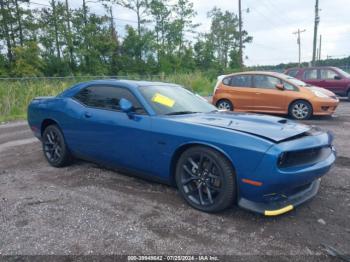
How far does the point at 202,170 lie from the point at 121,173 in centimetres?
170

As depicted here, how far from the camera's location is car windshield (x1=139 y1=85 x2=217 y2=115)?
12.4ft

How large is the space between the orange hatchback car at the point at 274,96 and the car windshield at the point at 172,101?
18.1 feet

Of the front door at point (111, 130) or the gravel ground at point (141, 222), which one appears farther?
the front door at point (111, 130)

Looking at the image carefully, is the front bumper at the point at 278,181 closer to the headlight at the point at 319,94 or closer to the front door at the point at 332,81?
the headlight at the point at 319,94

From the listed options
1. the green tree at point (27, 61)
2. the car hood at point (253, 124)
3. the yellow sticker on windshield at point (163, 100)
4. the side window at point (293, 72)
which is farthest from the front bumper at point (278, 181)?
the green tree at point (27, 61)

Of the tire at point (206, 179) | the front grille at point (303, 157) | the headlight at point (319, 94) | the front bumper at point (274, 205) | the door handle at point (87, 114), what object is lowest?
the front bumper at point (274, 205)

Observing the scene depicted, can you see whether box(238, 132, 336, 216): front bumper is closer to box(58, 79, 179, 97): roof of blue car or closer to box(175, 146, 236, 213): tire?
box(175, 146, 236, 213): tire

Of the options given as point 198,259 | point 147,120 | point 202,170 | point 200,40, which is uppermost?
point 200,40

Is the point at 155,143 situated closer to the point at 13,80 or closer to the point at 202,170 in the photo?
the point at 202,170

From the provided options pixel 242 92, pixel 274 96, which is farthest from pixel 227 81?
pixel 274 96

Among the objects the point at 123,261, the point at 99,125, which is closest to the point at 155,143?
the point at 99,125

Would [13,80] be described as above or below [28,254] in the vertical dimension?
above

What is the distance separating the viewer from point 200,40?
142 ft

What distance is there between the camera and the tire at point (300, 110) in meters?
8.99
